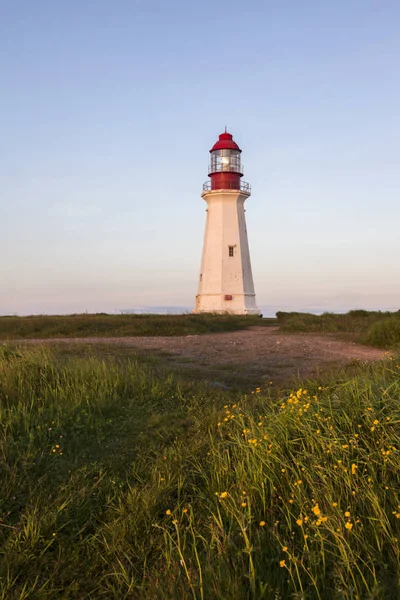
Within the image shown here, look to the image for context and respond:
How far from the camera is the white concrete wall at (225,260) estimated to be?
1455 inches

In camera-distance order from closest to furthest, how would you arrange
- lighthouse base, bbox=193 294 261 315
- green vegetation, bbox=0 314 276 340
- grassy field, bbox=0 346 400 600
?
grassy field, bbox=0 346 400 600 < green vegetation, bbox=0 314 276 340 < lighthouse base, bbox=193 294 261 315

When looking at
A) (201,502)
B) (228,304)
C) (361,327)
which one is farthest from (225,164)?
(201,502)

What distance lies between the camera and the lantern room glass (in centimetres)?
3744

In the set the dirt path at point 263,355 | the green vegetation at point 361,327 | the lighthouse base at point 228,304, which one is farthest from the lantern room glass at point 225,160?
the dirt path at point 263,355

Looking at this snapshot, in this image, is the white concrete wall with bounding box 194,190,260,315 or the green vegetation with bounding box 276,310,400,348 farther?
the white concrete wall with bounding box 194,190,260,315

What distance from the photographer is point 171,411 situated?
740cm

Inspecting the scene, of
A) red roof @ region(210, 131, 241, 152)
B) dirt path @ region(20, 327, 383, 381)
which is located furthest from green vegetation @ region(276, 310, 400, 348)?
red roof @ region(210, 131, 241, 152)

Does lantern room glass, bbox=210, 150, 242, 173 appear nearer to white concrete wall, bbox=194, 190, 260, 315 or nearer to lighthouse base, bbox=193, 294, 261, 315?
white concrete wall, bbox=194, 190, 260, 315

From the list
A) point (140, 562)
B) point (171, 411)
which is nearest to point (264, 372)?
point (171, 411)

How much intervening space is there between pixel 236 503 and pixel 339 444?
1104mm

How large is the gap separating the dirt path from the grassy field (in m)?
3.93

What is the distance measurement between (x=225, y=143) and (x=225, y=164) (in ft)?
4.83

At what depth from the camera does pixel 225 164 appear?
123 ft

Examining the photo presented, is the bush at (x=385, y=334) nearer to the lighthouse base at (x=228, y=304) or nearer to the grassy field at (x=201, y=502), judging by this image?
the grassy field at (x=201, y=502)
